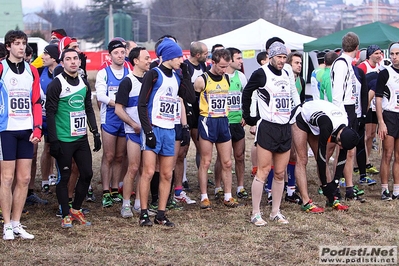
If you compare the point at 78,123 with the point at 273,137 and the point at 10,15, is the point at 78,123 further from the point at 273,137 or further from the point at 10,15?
the point at 10,15

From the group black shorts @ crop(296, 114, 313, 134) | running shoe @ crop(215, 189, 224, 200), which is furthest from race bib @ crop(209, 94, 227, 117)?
running shoe @ crop(215, 189, 224, 200)

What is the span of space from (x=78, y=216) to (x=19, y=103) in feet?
5.15

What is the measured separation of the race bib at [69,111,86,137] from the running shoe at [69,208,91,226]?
3.05ft

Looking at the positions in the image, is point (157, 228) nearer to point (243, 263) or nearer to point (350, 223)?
point (243, 263)

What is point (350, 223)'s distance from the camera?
7.55 m

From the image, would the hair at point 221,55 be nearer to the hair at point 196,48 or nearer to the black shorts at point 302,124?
the hair at point 196,48

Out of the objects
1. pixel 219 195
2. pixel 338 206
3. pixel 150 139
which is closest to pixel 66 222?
pixel 150 139

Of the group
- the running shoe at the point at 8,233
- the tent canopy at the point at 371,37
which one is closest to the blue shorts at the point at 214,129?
the running shoe at the point at 8,233

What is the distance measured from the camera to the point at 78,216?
754 cm

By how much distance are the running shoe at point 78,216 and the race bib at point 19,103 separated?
4.51ft

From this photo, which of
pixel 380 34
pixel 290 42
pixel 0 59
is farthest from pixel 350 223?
pixel 290 42

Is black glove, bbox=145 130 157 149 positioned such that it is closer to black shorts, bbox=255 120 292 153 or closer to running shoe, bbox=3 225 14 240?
black shorts, bbox=255 120 292 153

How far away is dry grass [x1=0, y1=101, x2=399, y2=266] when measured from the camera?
610 centimetres

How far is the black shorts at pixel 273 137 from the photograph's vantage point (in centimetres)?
739
